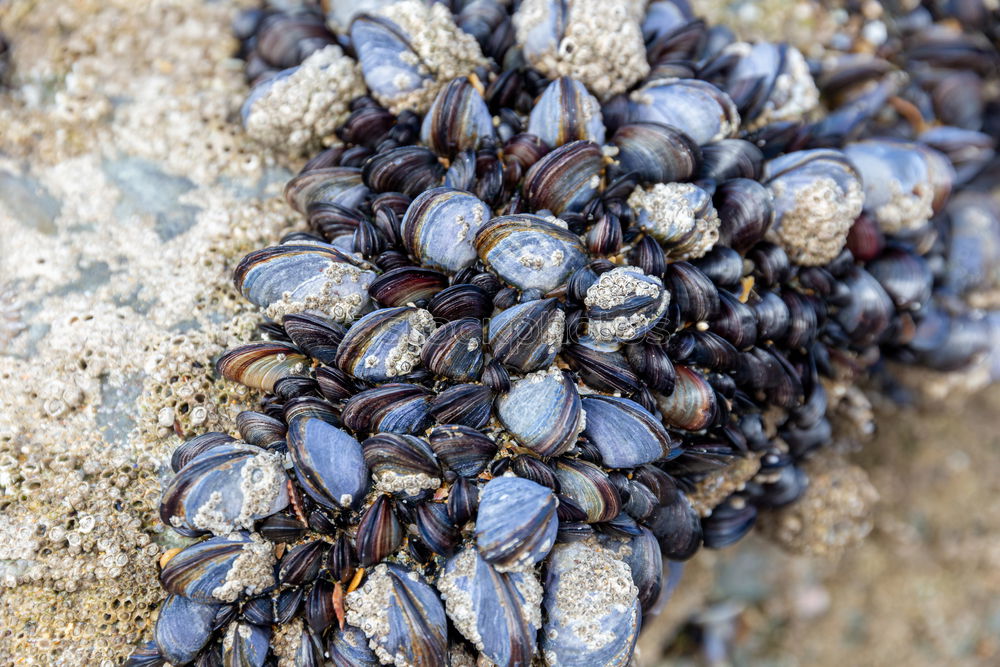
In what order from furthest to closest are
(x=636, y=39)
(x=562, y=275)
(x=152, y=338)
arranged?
(x=636, y=39) → (x=152, y=338) → (x=562, y=275)

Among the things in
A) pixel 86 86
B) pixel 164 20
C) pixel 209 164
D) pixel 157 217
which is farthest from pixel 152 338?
pixel 164 20

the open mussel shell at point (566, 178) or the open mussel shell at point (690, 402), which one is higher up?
the open mussel shell at point (566, 178)

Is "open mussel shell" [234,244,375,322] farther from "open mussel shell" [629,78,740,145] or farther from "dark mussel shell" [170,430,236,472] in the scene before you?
"open mussel shell" [629,78,740,145]

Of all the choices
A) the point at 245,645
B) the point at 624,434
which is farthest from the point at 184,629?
the point at 624,434

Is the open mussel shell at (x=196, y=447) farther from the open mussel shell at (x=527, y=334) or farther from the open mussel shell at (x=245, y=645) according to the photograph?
the open mussel shell at (x=527, y=334)

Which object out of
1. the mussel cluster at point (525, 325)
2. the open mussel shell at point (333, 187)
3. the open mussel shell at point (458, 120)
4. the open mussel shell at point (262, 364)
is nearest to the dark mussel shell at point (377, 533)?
the mussel cluster at point (525, 325)

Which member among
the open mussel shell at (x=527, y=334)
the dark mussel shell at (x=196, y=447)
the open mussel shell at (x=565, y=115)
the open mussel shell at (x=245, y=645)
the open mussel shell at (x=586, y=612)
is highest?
the open mussel shell at (x=565, y=115)

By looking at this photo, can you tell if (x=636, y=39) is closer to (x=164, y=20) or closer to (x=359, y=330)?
(x=359, y=330)
